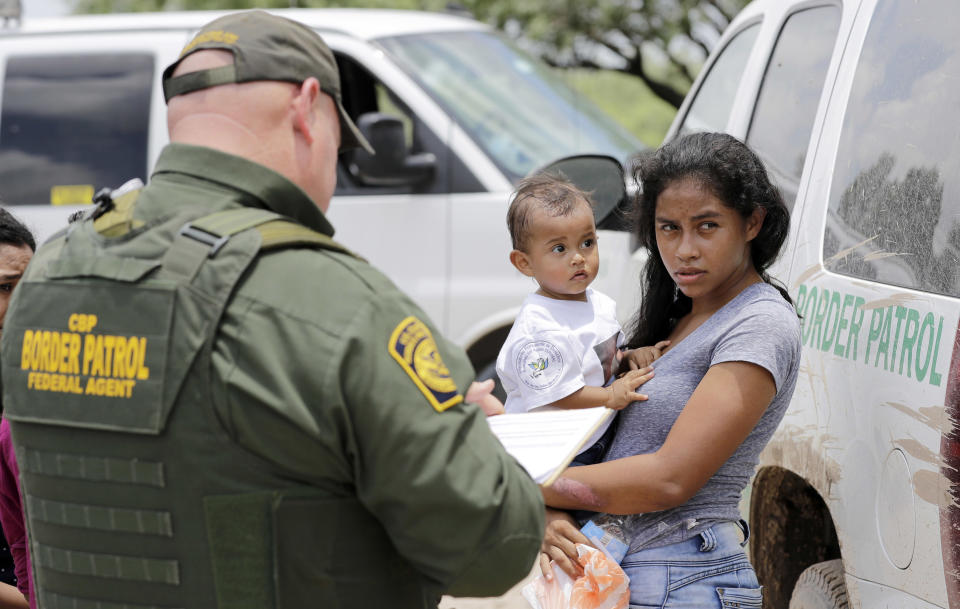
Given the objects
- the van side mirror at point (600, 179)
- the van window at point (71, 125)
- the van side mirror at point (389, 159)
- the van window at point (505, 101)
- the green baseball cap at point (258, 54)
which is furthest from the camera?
the van window at point (71, 125)

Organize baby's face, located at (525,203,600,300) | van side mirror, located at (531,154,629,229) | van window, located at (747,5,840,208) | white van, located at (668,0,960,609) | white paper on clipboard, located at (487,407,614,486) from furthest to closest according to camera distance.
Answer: van side mirror, located at (531,154,629,229)
van window, located at (747,5,840,208)
baby's face, located at (525,203,600,300)
white van, located at (668,0,960,609)
white paper on clipboard, located at (487,407,614,486)

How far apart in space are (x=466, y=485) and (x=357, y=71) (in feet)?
16.9

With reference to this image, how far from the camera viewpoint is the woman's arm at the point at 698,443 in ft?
6.96

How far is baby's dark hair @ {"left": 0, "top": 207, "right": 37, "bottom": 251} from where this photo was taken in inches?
106

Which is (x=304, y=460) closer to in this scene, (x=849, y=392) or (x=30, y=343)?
(x=30, y=343)

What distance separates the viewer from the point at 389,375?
1.53m

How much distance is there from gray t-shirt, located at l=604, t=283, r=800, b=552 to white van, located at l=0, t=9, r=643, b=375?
324cm

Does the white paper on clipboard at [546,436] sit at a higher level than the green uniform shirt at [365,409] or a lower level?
lower

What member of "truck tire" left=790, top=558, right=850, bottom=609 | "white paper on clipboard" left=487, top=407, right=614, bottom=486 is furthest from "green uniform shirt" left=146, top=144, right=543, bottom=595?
"truck tire" left=790, top=558, right=850, bottom=609

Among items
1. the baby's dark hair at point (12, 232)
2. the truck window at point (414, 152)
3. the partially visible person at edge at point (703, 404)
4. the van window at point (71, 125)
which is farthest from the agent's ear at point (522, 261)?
the van window at point (71, 125)

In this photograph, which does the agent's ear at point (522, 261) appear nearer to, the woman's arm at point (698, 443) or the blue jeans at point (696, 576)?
the woman's arm at point (698, 443)

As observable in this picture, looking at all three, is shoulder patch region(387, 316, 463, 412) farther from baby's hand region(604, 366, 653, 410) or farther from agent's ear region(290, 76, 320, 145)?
baby's hand region(604, 366, 653, 410)

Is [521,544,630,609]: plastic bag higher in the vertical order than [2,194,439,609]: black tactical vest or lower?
lower

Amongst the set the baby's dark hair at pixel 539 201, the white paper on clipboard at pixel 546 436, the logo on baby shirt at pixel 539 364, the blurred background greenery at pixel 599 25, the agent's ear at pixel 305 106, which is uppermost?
the agent's ear at pixel 305 106
